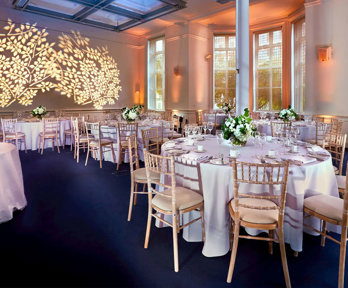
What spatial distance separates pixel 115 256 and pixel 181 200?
2.65 ft

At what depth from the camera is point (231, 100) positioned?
11242 millimetres

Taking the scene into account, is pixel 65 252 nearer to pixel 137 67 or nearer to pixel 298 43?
pixel 298 43

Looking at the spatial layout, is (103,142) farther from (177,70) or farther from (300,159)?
(177,70)

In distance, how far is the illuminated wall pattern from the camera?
8.92 metres

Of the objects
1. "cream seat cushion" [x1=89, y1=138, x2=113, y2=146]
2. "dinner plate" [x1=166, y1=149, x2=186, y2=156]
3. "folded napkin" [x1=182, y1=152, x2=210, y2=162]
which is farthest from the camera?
"cream seat cushion" [x1=89, y1=138, x2=113, y2=146]

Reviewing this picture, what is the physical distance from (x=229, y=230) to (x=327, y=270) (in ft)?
2.80

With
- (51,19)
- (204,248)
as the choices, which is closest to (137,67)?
(51,19)

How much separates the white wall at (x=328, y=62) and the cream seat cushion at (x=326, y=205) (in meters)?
6.28

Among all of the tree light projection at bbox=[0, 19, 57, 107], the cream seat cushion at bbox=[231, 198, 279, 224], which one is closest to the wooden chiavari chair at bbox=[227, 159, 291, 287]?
the cream seat cushion at bbox=[231, 198, 279, 224]

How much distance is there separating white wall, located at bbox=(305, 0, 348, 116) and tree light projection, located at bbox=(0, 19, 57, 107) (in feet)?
27.5

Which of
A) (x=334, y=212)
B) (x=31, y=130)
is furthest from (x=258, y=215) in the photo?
(x=31, y=130)

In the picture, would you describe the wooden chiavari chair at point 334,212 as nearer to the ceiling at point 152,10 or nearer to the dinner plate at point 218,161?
the dinner plate at point 218,161

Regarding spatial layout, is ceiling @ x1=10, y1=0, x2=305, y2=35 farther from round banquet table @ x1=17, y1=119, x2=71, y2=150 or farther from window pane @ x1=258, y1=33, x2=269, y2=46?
round banquet table @ x1=17, y1=119, x2=71, y2=150

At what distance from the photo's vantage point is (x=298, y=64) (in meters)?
9.41
